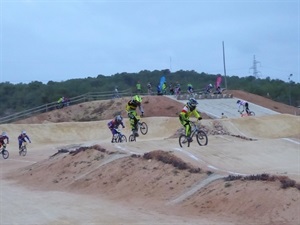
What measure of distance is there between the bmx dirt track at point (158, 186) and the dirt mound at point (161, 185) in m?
0.03

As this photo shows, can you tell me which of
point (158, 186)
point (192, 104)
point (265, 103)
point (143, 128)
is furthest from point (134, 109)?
point (265, 103)

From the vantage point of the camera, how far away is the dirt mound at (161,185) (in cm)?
1394

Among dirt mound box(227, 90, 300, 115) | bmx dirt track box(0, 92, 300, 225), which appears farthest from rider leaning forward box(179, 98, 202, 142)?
dirt mound box(227, 90, 300, 115)

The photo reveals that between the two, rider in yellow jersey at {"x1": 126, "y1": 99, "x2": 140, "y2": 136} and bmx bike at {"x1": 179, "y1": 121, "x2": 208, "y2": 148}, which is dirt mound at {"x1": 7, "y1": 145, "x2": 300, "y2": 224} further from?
rider in yellow jersey at {"x1": 126, "y1": 99, "x2": 140, "y2": 136}

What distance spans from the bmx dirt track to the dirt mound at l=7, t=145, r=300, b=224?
3 cm

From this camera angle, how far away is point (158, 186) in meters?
18.8

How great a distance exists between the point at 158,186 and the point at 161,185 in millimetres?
100

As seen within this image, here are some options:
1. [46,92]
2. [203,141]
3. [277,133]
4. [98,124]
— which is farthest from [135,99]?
[46,92]

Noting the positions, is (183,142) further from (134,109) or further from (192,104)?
(134,109)

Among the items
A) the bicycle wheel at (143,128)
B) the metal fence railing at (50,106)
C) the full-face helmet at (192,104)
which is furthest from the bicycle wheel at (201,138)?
the metal fence railing at (50,106)

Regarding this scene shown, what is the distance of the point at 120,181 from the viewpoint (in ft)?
68.2

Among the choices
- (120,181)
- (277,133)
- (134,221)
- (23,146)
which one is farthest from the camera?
(277,133)

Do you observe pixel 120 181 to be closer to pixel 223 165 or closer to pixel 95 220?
pixel 223 165

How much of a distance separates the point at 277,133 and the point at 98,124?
16.6 metres
